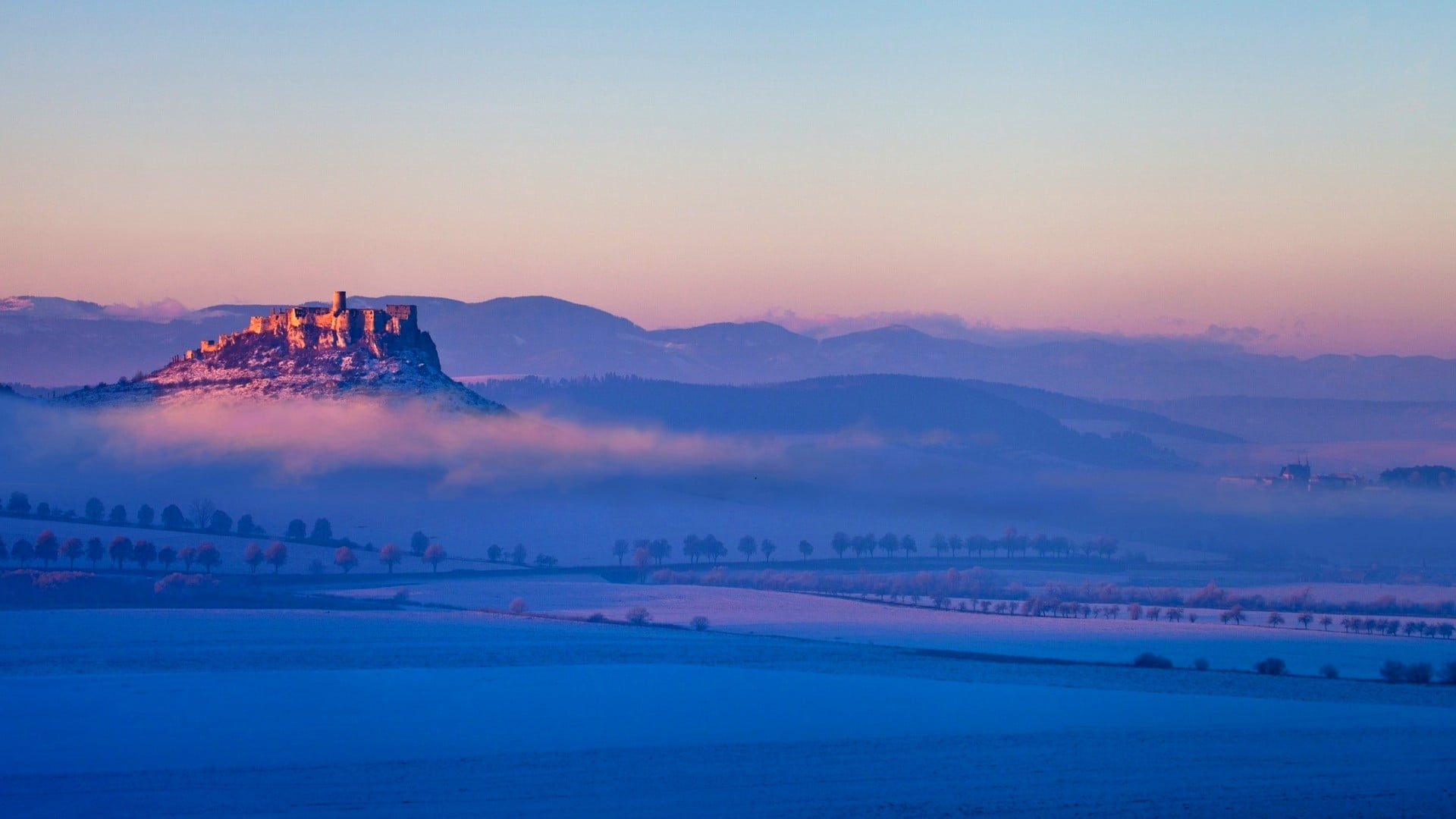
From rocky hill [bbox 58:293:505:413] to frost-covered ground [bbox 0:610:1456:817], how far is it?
63190 millimetres

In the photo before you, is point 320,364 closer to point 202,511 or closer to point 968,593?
point 202,511

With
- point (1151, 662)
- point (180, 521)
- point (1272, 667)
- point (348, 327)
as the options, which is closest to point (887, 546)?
point (348, 327)

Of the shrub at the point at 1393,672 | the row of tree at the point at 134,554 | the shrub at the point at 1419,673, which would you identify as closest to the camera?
the shrub at the point at 1419,673


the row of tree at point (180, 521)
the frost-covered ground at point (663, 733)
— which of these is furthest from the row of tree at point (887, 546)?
the frost-covered ground at point (663, 733)

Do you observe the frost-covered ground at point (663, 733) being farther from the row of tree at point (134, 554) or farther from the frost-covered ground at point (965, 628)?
the row of tree at point (134, 554)

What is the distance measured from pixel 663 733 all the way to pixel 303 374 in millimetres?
84453

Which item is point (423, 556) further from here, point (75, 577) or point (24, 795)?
point (24, 795)

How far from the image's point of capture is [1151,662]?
56.0 m

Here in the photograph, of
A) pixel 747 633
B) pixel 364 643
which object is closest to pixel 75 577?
pixel 364 643

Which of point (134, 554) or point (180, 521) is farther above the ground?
point (180, 521)

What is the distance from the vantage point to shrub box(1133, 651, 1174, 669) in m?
55.1

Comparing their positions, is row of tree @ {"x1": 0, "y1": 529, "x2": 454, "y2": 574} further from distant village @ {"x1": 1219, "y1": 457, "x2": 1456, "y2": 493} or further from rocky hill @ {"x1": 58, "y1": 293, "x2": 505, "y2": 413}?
distant village @ {"x1": 1219, "y1": 457, "x2": 1456, "y2": 493}

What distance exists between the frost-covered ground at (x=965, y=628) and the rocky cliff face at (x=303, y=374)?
30875 millimetres

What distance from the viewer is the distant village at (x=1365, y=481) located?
174 m
